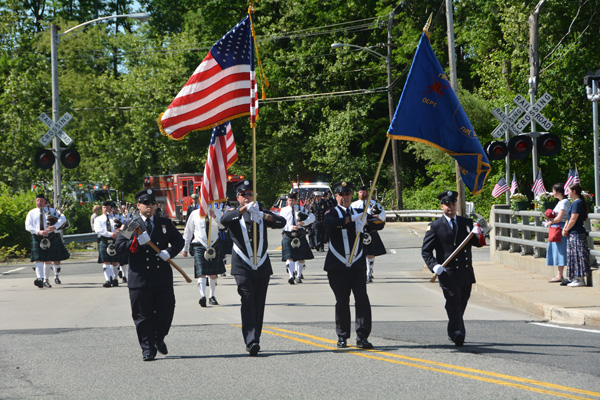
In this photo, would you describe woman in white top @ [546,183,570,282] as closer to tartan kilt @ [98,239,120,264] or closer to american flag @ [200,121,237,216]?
american flag @ [200,121,237,216]

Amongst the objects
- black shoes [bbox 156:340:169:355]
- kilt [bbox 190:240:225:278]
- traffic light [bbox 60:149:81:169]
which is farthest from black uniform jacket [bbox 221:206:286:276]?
traffic light [bbox 60:149:81:169]

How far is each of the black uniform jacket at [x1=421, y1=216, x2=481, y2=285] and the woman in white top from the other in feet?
17.9

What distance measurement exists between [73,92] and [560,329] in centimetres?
4753

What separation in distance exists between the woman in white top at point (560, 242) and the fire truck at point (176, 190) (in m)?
32.3

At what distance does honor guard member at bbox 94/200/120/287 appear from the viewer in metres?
17.7

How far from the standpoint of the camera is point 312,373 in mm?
7938

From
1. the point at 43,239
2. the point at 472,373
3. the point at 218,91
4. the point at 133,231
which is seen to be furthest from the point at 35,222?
the point at 472,373

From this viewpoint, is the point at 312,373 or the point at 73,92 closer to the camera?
the point at 312,373

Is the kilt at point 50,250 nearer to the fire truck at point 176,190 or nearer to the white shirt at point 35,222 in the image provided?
the white shirt at point 35,222

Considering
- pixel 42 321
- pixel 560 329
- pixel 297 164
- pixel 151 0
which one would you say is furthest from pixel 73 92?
pixel 560 329

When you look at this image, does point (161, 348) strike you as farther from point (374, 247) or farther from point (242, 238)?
point (374, 247)

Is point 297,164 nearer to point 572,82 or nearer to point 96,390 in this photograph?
point 572,82

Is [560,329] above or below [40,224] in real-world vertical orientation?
below

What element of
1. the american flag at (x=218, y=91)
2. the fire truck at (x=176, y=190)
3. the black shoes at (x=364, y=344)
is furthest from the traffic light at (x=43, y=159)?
the fire truck at (x=176, y=190)
